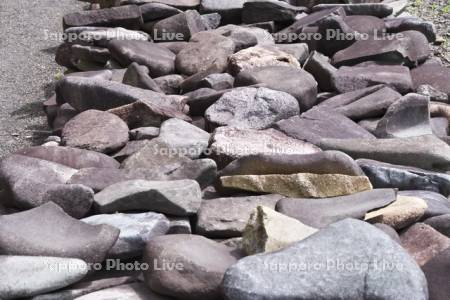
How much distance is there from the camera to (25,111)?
19.2 ft

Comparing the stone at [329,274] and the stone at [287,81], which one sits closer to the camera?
the stone at [329,274]

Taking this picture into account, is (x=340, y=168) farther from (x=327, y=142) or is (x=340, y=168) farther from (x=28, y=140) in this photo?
(x=28, y=140)

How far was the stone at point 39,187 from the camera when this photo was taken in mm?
3131

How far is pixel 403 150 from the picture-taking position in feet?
12.1

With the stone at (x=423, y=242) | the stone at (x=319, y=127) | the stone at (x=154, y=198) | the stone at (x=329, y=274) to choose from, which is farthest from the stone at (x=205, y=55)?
the stone at (x=329, y=274)

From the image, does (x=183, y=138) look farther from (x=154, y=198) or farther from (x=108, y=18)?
(x=108, y=18)

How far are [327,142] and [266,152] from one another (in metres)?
0.38

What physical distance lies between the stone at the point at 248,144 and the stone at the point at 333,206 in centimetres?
59

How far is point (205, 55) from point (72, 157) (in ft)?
6.33

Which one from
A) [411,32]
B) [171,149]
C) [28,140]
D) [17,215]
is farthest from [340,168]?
[411,32]

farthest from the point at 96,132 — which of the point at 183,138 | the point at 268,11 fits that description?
the point at 268,11

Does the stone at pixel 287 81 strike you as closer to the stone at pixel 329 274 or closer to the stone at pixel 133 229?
the stone at pixel 133 229

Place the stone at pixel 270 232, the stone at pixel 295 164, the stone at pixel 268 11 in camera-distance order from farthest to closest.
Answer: the stone at pixel 268 11 → the stone at pixel 295 164 → the stone at pixel 270 232

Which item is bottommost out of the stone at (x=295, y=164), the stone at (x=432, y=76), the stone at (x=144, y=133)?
the stone at (x=432, y=76)
